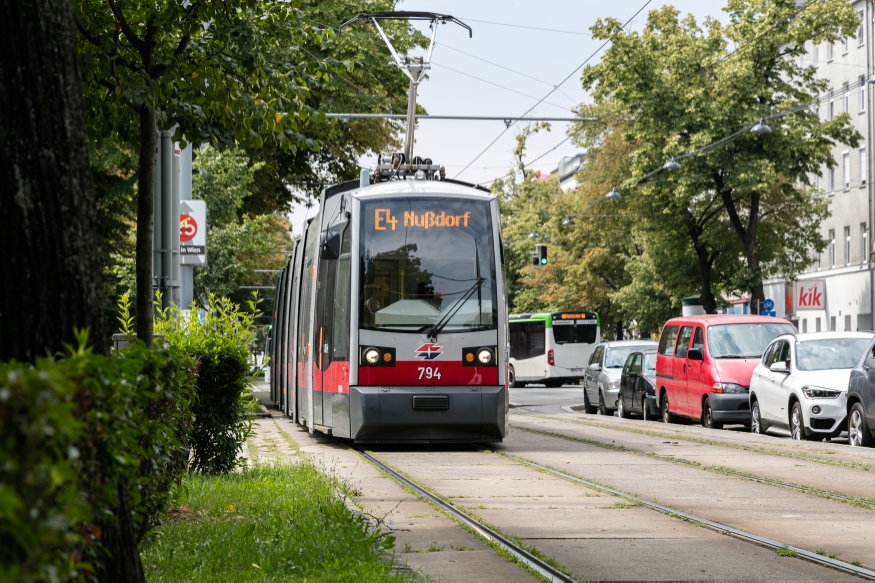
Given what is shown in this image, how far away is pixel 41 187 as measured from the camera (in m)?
4.32

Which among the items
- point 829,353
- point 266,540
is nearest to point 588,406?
point 829,353

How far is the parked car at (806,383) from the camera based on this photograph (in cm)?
1831

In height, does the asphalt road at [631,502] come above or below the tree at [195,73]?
below

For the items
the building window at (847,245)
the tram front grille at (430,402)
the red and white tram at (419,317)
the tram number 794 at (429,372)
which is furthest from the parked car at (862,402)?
the building window at (847,245)

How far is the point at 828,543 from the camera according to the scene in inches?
313

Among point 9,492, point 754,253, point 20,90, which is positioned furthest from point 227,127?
point 754,253

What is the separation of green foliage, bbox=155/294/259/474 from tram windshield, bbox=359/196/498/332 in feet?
14.0

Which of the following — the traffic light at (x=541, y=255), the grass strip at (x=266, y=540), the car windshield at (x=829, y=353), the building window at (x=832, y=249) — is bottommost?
the grass strip at (x=266, y=540)

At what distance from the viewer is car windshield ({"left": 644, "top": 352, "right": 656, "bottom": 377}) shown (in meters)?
27.3

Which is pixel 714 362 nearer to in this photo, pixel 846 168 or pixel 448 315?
pixel 448 315

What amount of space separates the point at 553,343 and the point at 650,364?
26.7m

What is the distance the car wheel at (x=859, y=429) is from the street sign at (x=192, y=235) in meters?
9.31

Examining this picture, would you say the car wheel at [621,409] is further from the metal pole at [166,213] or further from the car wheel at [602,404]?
the metal pole at [166,213]

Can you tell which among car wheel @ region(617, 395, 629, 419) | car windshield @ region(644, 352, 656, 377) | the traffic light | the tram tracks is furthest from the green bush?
the traffic light
